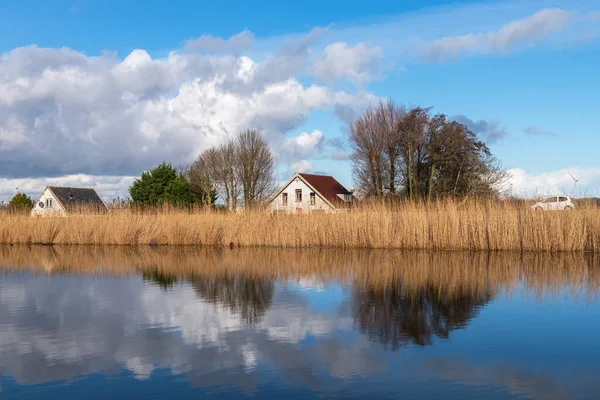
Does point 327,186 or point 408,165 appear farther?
point 327,186

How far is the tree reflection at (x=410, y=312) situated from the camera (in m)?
7.08

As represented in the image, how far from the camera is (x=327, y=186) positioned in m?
50.5

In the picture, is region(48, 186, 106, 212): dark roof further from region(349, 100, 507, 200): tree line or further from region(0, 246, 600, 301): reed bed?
region(0, 246, 600, 301): reed bed

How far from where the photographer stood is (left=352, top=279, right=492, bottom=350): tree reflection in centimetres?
708

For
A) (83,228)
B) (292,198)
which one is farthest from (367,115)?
(83,228)

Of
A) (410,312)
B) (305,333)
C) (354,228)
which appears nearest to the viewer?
(305,333)

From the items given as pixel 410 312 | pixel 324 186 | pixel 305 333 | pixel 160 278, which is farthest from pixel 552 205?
pixel 324 186

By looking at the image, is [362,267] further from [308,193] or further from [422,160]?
[308,193]

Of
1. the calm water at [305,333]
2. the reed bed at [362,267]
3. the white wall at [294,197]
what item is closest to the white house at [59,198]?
the white wall at [294,197]

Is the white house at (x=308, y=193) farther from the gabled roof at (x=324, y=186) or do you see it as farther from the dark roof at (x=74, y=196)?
the dark roof at (x=74, y=196)

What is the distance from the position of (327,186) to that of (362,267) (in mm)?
36455

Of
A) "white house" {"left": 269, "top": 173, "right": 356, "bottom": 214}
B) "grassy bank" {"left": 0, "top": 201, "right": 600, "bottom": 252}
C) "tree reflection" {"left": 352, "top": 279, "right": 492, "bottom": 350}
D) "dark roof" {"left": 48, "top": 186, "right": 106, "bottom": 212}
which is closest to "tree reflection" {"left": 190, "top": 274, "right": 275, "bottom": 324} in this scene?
"tree reflection" {"left": 352, "top": 279, "right": 492, "bottom": 350}

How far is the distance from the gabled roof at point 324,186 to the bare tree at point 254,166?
1.82 m

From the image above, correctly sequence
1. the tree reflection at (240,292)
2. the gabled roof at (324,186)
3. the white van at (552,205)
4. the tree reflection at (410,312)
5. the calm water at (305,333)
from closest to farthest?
the calm water at (305,333) → the tree reflection at (410,312) → the tree reflection at (240,292) → the white van at (552,205) → the gabled roof at (324,186)
